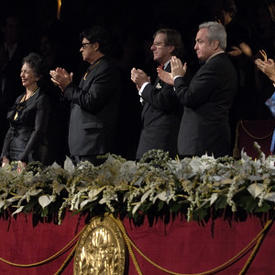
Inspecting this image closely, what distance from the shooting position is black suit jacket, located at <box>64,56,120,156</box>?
6152 mm

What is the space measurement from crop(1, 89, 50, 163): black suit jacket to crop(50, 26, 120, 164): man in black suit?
1.63 feet

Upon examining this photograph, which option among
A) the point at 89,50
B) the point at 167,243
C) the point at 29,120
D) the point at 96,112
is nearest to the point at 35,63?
the point at 29,120

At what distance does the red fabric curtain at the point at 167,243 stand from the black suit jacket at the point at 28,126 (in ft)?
5.77

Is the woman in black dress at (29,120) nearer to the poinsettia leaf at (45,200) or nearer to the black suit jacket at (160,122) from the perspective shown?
the black suit jacket at (160,122)

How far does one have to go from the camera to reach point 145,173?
14.0 ft

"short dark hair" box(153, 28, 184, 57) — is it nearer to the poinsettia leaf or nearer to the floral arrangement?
the floral arrangement

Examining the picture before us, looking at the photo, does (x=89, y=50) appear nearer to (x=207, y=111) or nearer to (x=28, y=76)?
(x=28, y=76)

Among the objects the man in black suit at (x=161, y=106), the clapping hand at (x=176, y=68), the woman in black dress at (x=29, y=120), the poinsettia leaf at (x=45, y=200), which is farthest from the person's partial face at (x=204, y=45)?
the woman in black dress at (x=29, y=120)

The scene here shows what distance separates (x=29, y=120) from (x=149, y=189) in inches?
113

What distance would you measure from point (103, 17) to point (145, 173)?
14.5 ft

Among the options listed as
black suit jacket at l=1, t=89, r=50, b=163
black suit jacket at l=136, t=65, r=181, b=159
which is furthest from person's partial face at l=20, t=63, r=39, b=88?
black suit jacket at l=136, t=65, r=181, b=159

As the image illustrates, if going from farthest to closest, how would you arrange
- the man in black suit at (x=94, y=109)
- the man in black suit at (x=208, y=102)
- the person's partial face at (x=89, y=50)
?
the person's partial face at (x=89, y=50), the man in black suit at (x=94, y=109), the man in black suit at (x=208, y=102)

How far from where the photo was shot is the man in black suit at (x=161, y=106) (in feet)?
19.1

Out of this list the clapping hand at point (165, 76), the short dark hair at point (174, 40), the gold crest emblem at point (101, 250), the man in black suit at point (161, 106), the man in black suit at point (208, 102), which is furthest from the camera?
the short dark hair at point (174, 40)
